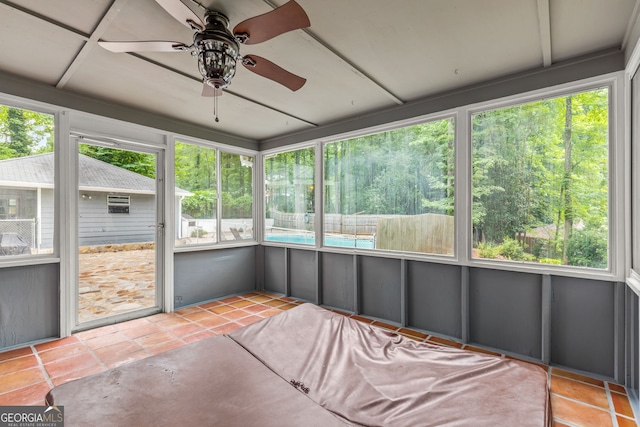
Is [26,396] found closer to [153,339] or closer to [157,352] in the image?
[157,352]

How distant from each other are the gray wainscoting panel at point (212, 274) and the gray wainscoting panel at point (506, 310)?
134 inches

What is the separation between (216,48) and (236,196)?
324cm

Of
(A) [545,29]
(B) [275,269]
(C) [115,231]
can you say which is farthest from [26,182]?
(A) [545,29]

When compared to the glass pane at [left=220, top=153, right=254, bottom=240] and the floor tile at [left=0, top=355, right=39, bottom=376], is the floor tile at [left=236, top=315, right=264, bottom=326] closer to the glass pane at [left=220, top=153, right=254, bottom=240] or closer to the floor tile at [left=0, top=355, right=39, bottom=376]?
the glass pane at [left=220, top=153, right=254, bottom=240]

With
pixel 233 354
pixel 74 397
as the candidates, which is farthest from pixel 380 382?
pixel 74 397

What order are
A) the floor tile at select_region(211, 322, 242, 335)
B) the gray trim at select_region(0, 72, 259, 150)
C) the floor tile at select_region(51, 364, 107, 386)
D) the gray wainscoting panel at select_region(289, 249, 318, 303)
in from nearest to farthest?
the floor tile at select_region(51, 364, 107, 386) < the gray trim at select_region(0, 72, 259, 150) < the floor tile at select_region(211, 322, 242, 335) < the gray wainscoting panel at select_region(289, 249, 318, 303)

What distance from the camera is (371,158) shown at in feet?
12.8

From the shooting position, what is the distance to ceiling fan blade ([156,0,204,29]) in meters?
1.54

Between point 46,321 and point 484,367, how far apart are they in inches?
159

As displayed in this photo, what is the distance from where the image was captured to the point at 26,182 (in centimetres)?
297

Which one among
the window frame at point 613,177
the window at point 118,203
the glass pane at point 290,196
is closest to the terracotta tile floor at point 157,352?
the window frame at point 613,177

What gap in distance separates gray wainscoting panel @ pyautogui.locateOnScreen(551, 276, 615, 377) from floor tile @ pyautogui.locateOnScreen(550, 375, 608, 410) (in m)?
0.23

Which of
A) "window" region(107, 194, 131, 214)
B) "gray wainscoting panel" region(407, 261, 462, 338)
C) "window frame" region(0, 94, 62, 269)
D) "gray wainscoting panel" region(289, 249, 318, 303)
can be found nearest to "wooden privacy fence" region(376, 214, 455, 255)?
"gray wainscoting panel" region(407, 261, 462, 338)

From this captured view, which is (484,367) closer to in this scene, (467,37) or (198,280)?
(467,37)
